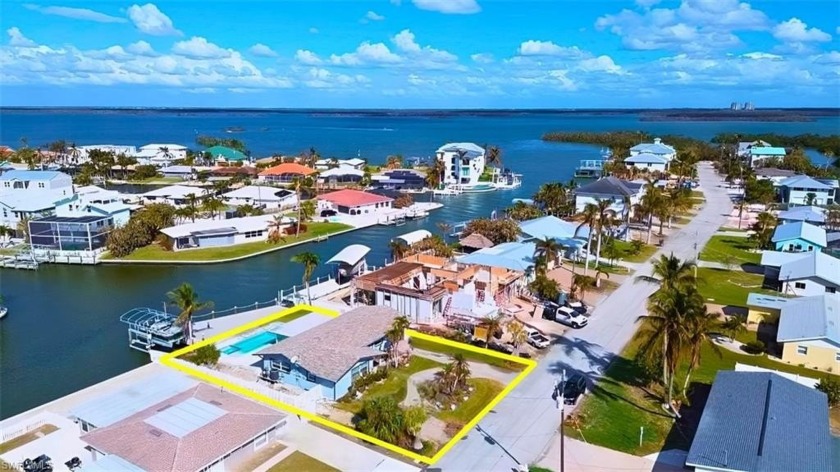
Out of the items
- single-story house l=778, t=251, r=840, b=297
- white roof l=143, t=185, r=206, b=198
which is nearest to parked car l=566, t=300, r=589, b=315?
single-story house l=778, t=251, r=840, b=297

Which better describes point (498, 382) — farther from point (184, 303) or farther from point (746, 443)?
point (184, 303)

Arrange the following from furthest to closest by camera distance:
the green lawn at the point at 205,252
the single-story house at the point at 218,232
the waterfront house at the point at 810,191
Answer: the waterfront house at the point at 810,191 < the single-story house at the point at 218,232 < the green lawn at the point at 205,252

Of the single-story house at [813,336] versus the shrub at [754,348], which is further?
the shrub at [754,348]

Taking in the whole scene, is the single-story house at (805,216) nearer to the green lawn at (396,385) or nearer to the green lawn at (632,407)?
the green lawn at (632,407)

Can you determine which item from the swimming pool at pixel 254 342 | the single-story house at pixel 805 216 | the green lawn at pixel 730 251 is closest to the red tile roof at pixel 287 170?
the green lawn at pixel 730 251

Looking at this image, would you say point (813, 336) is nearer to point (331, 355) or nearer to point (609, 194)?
point (331, 355)

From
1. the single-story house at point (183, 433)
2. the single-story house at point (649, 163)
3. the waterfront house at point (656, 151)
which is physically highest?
the waterfront house at point (656, 151)

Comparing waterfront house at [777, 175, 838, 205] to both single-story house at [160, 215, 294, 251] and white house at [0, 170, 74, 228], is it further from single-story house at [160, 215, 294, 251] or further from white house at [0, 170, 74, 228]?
white house at [0, 170, 74, 228]
